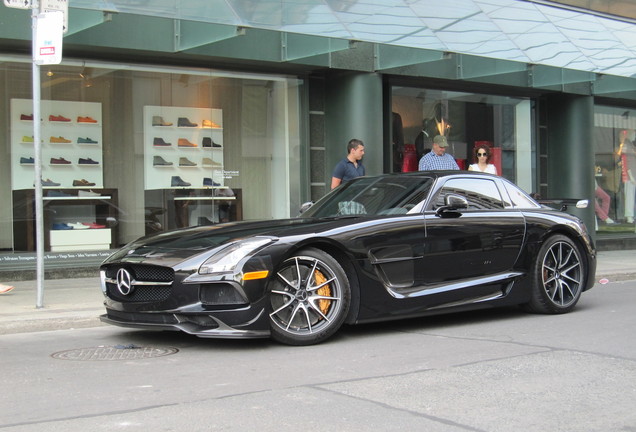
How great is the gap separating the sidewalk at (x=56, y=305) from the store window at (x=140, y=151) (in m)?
1.13

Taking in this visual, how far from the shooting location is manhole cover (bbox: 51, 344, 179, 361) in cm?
625

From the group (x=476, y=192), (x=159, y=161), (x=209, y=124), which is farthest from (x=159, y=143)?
(x=476, y=192)

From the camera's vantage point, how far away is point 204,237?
21.7 feet

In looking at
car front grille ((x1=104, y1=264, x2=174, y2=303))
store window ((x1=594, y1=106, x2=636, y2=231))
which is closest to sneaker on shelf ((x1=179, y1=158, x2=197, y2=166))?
car front grille ((x1=104, y1=264, x2=174, y2=303))

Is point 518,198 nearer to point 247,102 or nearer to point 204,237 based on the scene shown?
point 204,237

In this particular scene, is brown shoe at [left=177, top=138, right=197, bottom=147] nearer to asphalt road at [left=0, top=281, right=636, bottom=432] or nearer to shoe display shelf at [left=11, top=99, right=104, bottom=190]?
shoe display shelf at [left=11, top=99, right=104, bottom=190]

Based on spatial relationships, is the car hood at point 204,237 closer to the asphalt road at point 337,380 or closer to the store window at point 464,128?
the asphalt road at point 337,380

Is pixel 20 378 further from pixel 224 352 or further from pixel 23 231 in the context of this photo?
pixel 23 231

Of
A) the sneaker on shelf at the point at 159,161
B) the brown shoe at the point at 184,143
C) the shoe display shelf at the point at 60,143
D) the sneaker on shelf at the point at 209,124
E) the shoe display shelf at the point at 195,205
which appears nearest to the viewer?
the shoe display shelf at the point at 60,143

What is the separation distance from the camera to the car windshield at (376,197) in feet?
24.5

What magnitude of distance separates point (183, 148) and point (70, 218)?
7.21 ft

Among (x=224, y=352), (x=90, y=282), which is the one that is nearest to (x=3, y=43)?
(x=90, y=282)

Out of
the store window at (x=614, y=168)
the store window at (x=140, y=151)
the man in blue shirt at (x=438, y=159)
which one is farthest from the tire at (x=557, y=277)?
the store window at (x=614, y=168)

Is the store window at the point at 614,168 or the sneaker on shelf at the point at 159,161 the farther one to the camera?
the store window at the point at 614,168
